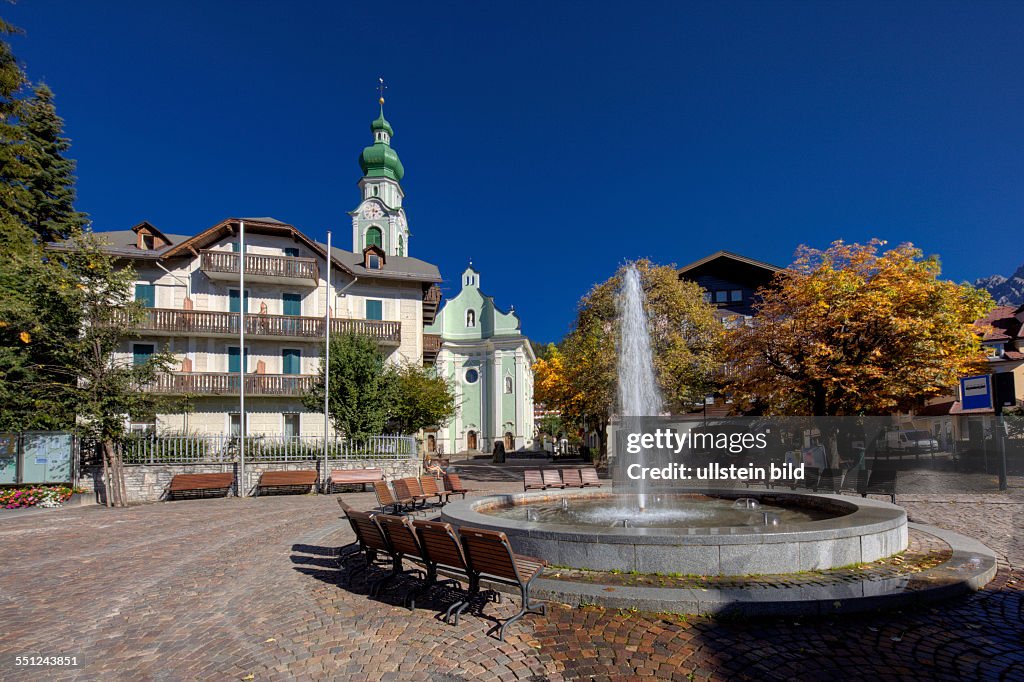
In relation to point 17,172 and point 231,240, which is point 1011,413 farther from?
point 17,172

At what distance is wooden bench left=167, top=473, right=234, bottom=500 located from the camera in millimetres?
18297

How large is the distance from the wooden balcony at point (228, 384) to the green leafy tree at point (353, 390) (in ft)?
16.6

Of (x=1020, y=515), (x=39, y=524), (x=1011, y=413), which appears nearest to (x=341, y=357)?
(x=39, y=524)

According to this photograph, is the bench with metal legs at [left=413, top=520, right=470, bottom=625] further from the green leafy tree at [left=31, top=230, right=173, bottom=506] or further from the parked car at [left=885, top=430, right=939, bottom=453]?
the parked car at [left=885, top=430, right=939, bottom=453]

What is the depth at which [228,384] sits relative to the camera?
28203 mm

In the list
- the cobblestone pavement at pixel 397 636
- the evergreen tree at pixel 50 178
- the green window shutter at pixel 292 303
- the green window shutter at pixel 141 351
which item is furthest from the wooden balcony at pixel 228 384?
the cobblestone pavement at pixel 397 636

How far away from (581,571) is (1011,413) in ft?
114

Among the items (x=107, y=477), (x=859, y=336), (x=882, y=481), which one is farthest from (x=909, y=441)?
(x=107, y=477)

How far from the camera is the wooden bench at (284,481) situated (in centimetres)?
1928

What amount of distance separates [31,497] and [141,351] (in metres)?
13.1

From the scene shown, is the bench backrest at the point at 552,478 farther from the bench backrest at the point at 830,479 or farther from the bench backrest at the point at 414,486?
the bench backrest at the point at 830,479

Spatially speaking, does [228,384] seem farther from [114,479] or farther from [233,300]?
[114,479]

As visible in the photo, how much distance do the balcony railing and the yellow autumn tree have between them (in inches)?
841

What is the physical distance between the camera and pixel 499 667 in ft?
15.7
